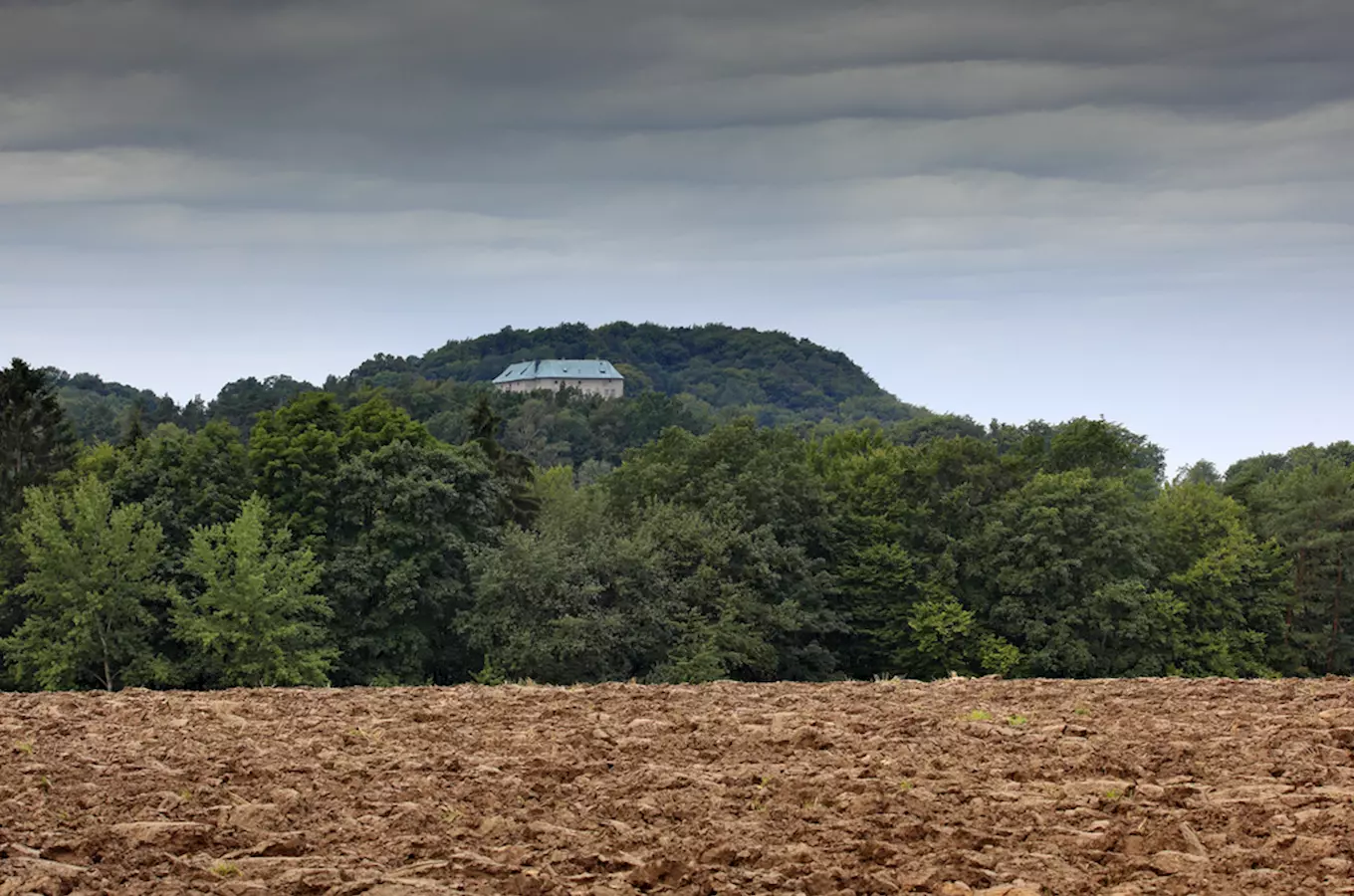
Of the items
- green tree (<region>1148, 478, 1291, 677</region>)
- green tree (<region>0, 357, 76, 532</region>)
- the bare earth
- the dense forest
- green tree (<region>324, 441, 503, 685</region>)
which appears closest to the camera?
the bare earth

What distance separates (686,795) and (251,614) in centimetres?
2912

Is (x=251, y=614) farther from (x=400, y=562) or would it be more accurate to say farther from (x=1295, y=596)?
(x=1295, y=596)

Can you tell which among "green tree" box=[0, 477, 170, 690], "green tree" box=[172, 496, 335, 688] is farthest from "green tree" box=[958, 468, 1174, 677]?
"green tree" box=[0, 477, 170, 690]

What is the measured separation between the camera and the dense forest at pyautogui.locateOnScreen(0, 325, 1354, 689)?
120 ft

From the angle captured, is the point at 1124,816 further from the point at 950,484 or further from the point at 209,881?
the point at 950,484

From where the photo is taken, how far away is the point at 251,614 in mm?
35562

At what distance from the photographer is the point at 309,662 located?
34.8 metres

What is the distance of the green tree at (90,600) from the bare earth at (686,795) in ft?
80.6

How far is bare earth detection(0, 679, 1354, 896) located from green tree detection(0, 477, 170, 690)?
2457 centimetres

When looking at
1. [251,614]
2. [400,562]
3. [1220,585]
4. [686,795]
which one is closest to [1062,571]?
[1220,585]

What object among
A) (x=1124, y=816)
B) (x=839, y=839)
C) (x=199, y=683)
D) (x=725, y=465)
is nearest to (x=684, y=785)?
(x=839, y=839)

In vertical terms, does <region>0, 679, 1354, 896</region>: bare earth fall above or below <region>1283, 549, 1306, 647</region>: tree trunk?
above

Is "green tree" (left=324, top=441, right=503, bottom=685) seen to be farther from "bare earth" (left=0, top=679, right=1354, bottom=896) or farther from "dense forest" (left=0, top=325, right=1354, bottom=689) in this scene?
"bare earth" (left=0, top=679, right=1354, bottom=896)

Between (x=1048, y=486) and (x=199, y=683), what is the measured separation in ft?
87.3
